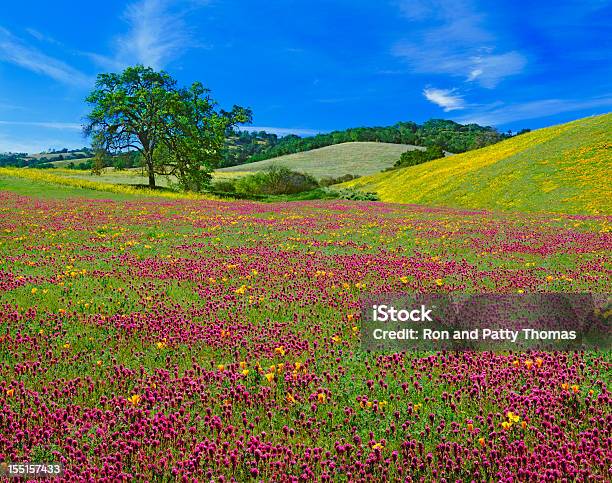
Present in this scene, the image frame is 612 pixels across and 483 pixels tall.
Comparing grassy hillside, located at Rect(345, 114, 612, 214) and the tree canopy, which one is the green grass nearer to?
the tree canopy

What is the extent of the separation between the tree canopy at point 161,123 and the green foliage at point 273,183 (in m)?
9.23

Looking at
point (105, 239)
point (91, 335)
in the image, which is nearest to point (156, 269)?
point (91, 335)

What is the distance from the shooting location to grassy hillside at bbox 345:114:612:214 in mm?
47719

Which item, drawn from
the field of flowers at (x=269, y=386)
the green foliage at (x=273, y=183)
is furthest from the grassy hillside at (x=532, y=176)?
the field of flowers at (x=269, y=386)

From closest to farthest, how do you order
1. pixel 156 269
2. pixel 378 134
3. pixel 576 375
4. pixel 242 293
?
1. pixel 576 375
2. pixel 242 293
3. pixel 156 269
4. pixel 378 134

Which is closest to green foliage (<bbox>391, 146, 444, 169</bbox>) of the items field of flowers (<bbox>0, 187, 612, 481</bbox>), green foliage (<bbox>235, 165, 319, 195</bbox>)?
green foliage (<bbox>235, 165, 319, 195</bbox>)

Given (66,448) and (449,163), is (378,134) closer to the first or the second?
(449,163)

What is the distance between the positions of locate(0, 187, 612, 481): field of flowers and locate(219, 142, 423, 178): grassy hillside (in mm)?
105962

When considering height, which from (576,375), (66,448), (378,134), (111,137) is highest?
(378,134)

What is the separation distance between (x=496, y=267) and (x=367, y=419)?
946cm

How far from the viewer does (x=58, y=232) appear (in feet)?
62.5

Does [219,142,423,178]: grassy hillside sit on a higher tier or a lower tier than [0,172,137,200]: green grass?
higher

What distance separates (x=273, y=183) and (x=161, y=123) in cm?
2138

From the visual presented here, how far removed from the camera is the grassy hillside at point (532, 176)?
4772 centimetres
